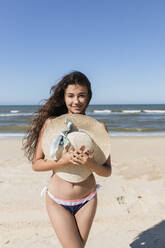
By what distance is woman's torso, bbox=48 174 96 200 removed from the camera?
1922mm

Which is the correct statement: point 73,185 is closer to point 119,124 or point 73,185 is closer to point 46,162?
point 46,162

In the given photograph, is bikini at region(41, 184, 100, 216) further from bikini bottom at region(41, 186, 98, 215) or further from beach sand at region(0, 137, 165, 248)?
beach sand at region(0, 137, 165, 248)

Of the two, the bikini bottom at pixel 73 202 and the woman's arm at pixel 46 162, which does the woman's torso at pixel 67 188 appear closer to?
the bikini bottom at pixel 73 202

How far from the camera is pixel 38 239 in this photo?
128 inches

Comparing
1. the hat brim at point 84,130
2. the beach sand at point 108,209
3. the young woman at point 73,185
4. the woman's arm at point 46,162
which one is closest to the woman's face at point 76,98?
the young woman at point 73,185

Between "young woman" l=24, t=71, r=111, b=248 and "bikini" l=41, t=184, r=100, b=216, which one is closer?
"young woman" l=24, t=71, r=111, b=248

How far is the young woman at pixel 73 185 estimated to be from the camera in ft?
5.75

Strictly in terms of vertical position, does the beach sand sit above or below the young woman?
below

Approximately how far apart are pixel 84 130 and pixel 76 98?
32cm

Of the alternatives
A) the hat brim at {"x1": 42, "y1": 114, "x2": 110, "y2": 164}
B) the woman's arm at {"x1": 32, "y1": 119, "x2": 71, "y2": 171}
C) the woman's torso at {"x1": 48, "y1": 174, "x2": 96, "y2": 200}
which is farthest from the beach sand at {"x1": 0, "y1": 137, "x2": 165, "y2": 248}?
the hat brim at {"x1": 42, "y1": 114, "x2": 110, "y2": 164}

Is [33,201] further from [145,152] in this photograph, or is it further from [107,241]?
[145,152]

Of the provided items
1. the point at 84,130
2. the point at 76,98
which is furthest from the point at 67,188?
the point at 76,98

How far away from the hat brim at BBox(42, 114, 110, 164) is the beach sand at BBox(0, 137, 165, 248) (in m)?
1.85

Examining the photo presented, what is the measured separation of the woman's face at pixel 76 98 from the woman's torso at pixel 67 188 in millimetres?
606
